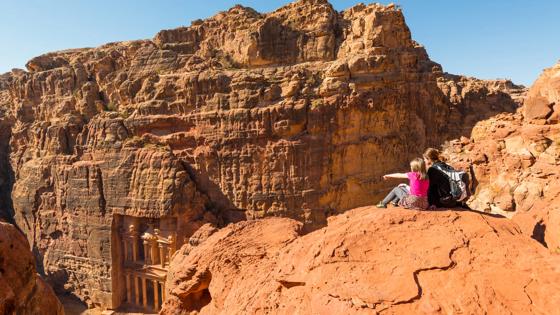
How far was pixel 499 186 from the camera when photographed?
9.57m

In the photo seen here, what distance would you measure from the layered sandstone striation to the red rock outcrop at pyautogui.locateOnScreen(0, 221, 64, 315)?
1016cm

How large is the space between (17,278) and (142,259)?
1666 cm

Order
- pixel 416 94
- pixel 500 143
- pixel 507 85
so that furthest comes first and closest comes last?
pixel 507 85
pixel 416 94
pixel 500 143

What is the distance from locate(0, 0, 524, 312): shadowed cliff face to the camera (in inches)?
842

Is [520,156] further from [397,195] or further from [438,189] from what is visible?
[397,195]

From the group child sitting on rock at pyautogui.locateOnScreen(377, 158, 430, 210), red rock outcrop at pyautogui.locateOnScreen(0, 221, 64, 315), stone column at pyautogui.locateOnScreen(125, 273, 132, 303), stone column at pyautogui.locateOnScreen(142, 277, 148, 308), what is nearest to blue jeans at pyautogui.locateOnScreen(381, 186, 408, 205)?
child sitting on rock at pyautogui.locateOnScreen(377, 158, 430, 210)

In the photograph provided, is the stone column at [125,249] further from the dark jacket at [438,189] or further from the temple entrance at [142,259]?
the dark jacket at [438,189]

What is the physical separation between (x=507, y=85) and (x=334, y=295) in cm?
4022

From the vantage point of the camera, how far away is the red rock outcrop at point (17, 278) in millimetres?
7779

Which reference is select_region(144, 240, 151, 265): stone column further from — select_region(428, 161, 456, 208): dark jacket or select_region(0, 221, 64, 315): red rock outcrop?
select_region(428, 161, 456, 208): dark jacket

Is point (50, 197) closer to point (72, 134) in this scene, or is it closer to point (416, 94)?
point (72, 134)

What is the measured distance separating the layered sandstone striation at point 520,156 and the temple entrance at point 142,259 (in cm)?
1762

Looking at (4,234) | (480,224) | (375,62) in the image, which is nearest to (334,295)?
(480,224)

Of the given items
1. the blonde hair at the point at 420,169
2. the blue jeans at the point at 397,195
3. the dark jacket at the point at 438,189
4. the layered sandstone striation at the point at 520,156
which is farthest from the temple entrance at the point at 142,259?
the blonde hair at the point at 420,169
